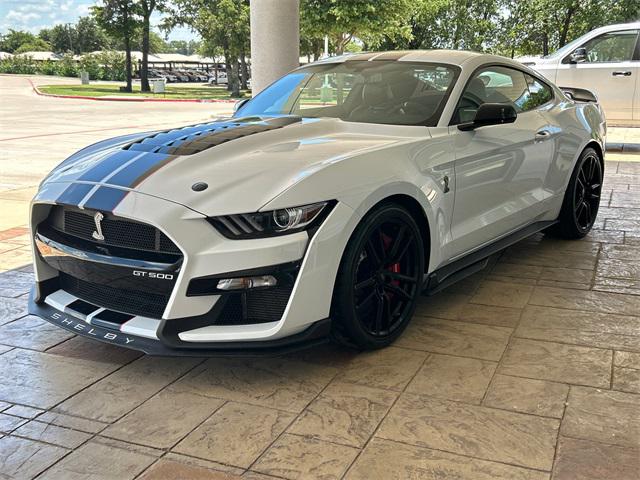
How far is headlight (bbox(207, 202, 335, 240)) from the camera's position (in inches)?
115

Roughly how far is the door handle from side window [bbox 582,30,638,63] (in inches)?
299

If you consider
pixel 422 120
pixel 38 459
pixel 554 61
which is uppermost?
pixel 554 61

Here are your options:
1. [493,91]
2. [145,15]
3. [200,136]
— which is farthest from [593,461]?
A: [145,15]

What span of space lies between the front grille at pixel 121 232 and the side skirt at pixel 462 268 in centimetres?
155

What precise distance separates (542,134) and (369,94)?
137 centimetres

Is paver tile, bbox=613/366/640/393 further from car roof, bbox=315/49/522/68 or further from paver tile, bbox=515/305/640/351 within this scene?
car roof, bbox=315/49/522/68

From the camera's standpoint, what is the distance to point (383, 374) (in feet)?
10.8

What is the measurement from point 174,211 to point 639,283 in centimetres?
333

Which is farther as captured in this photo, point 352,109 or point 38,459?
point 352,109

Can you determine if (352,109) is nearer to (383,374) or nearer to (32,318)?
(383,374)

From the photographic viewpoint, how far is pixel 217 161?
324cm

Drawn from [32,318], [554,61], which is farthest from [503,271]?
[554,61]

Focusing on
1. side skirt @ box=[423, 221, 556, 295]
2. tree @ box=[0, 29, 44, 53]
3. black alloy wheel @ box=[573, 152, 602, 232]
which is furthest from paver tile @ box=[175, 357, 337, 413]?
tree @ box=[0, 29, 44, 53]

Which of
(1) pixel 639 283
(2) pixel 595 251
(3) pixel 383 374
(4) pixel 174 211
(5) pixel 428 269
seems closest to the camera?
(4) pixel 174 211
